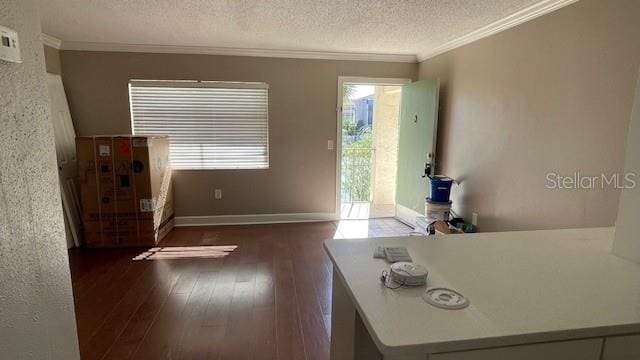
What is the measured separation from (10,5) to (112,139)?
280cm

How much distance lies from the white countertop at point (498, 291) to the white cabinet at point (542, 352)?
0.03 meters

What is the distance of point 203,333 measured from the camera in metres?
2.14

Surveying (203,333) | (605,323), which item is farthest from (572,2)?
(203,333)

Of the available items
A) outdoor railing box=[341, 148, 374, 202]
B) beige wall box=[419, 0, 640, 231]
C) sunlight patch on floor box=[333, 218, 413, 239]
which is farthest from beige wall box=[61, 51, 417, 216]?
beige wall box=[419, 0, 640, 231]

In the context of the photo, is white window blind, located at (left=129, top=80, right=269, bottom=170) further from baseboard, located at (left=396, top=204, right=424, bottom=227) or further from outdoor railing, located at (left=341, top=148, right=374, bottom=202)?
baseboard, located at (left=396, top=204, right=424, bottom=227)

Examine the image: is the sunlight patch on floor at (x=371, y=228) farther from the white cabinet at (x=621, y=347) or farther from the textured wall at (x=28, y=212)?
the white cabinet at (x=621, y=347)

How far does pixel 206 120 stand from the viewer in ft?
14.1

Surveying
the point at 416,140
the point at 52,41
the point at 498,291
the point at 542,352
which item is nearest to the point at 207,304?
the point at 498,291

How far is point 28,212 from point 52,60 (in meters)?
3.67

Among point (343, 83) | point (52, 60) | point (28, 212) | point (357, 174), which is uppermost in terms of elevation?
point (52, 60)

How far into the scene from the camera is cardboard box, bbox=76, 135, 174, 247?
3.53m

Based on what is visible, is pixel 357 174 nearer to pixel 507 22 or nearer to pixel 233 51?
pixel 233 51

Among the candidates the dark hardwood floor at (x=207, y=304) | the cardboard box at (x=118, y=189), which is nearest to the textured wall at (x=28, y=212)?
the dark hardwood floor at (x=207, y=304)

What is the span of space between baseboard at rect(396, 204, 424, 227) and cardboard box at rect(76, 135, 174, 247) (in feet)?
10.4
